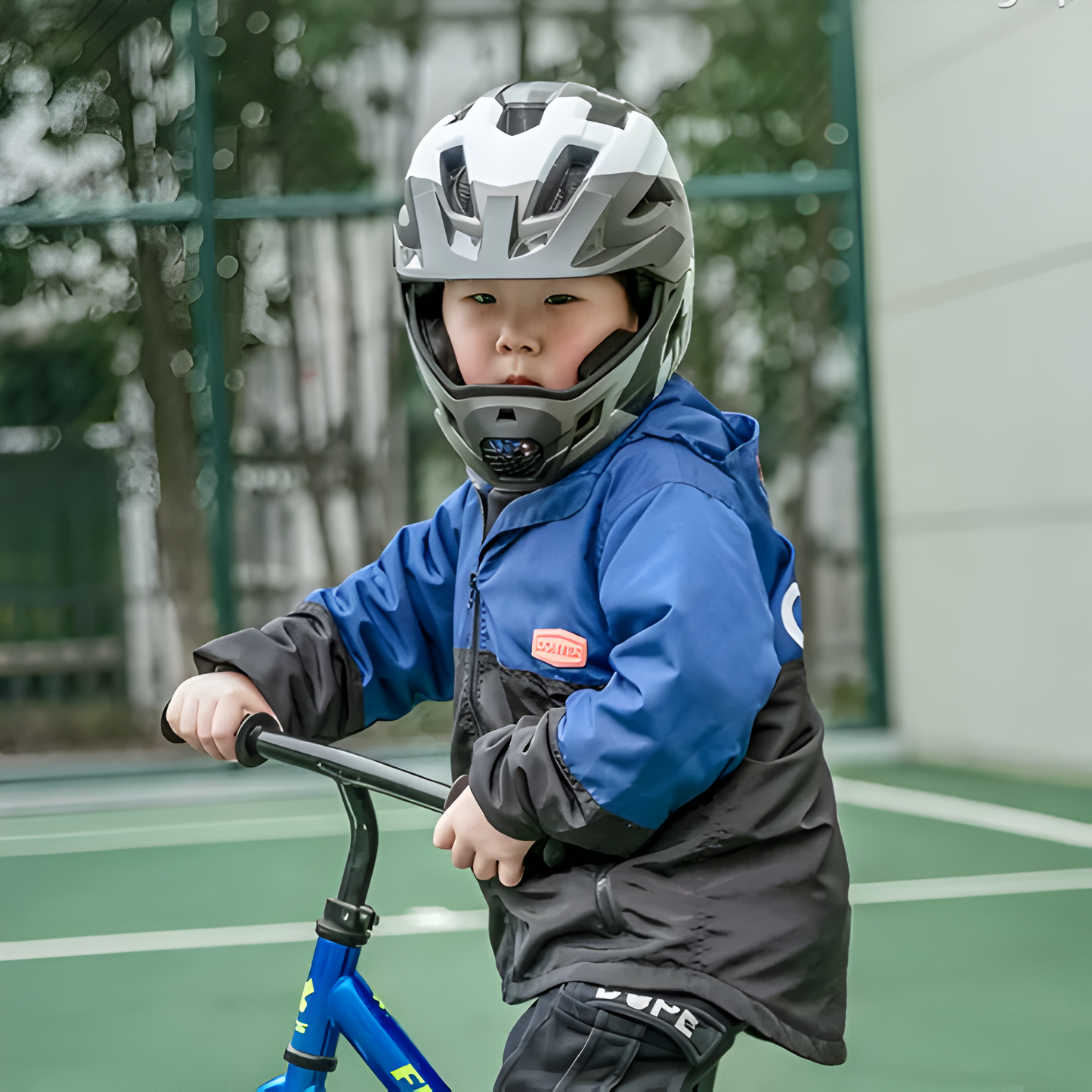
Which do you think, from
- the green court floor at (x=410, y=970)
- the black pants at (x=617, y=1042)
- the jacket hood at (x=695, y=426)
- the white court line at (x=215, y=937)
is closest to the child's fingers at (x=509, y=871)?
the black pants at (x=617, y=1042)

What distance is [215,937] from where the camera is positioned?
414 cm

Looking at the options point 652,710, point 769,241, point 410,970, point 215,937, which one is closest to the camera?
point 652,710

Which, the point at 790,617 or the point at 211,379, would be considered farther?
the point at 211,379

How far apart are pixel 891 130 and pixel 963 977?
4.87m

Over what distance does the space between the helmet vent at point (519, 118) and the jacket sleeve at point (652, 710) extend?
508 mm

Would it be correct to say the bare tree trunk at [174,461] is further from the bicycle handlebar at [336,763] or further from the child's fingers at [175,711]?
the bicycle handlebar at [336,763]

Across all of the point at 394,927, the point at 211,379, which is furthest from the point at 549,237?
the point at 211,379

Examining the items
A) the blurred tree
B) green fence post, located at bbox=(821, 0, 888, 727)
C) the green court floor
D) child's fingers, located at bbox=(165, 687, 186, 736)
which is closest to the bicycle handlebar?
child's fingers, located at bbox=(165, 687, 186, 736)

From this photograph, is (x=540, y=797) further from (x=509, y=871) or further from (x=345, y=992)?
(x=345, y=992)

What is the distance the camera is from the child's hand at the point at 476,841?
1438 millimetres

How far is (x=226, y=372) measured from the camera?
677 centimetres

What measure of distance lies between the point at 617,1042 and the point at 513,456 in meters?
0.66

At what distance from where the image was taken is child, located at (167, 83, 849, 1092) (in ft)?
4.63

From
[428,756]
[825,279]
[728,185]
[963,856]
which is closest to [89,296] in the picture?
[428,756]
